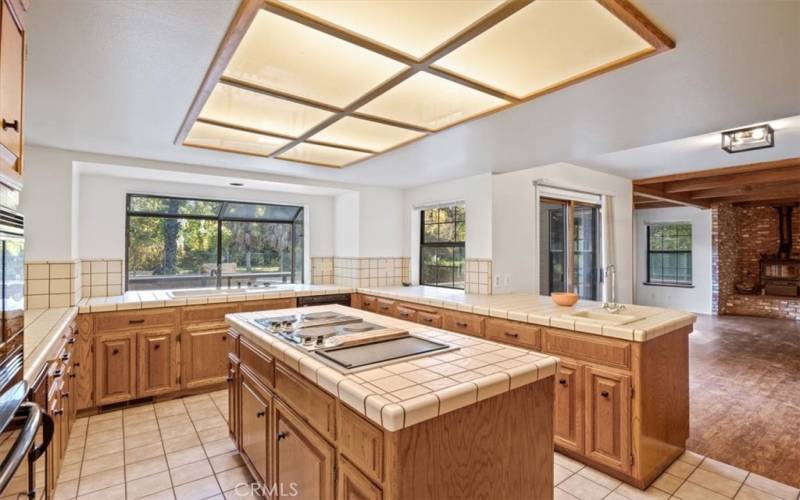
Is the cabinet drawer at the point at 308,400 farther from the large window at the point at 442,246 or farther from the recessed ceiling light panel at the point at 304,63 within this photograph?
the large window at the point at 442,246

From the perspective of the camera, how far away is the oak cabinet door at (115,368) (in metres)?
2.98

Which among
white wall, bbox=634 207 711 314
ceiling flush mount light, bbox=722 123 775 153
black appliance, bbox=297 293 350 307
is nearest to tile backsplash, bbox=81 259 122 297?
black appliance, bbox=297 293 350 307

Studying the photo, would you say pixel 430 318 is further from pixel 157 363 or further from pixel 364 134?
pixel 157 363

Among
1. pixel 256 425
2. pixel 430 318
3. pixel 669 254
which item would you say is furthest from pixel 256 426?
pixel 669 254

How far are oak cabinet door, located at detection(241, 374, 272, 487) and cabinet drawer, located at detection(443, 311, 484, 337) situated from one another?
1.59m

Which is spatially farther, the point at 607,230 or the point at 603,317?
the point at 607,230

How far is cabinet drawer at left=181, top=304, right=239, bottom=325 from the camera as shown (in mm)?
3342

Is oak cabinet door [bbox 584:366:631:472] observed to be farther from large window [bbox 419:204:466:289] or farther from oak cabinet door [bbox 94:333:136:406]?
oak cabinet door [bbox 94:333:136:406]

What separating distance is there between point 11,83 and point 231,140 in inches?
61.7

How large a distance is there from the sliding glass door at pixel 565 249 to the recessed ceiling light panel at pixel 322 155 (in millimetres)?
2124

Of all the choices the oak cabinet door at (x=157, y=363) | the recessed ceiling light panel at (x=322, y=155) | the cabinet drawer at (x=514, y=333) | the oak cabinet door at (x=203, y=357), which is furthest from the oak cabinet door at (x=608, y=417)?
the oak cabinet door at (x=157, y=363)

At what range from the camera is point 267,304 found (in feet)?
12.2

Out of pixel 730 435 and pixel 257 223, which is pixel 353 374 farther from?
pixel 257 223

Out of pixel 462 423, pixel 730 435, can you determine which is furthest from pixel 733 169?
pixel 462 423
